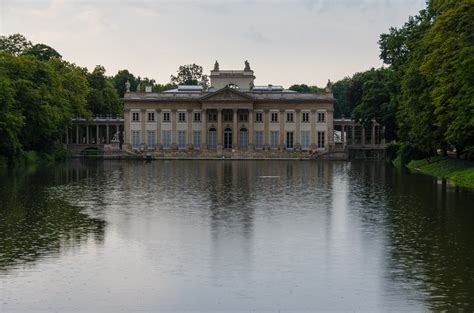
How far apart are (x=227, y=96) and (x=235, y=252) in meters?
94.8

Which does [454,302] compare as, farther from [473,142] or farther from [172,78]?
[172,78]

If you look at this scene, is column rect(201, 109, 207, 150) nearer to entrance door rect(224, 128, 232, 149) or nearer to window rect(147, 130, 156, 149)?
entrance door rect(224, 128, 232, 149)

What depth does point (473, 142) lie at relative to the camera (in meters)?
54.7

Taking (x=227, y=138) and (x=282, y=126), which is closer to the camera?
(x=282, y=126)

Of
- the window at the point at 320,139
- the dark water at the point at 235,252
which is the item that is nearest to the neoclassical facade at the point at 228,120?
the window at the point at 320,139

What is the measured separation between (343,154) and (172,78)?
72444mm

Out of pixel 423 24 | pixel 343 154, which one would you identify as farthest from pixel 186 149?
pixel 423 24

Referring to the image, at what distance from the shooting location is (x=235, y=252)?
76.6 feet

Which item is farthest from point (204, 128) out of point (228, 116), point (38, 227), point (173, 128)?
point (38, 227)

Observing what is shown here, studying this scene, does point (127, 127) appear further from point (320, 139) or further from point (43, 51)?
point (320, 139)

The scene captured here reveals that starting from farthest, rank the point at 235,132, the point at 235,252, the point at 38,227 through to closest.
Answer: the point at 235,132
the point at 38,227
the point at 235,252

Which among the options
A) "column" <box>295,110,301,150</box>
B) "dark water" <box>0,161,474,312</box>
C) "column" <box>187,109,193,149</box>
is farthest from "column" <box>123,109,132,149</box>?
"dark water" <box>0,161,474,312</box>

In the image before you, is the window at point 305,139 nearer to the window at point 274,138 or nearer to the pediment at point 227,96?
the window at point 274,138

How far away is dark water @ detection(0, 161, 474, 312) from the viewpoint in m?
17.6
